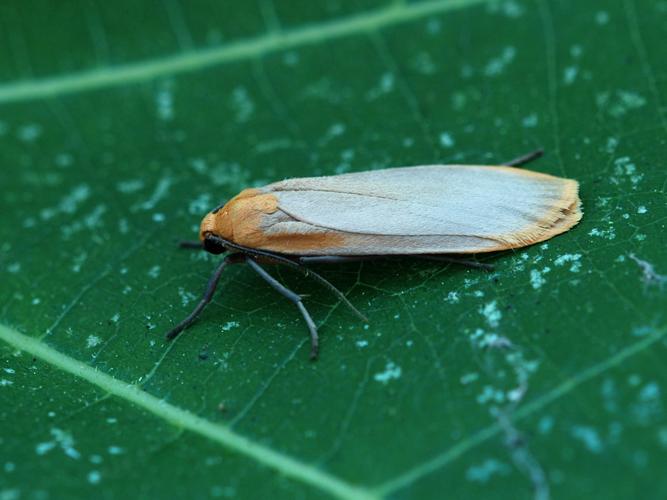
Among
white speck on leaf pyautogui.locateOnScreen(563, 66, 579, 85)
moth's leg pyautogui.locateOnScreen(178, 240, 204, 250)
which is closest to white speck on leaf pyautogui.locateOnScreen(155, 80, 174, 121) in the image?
moth's leg pyautogui.locateOnScreen(178, 240, 204, 250)

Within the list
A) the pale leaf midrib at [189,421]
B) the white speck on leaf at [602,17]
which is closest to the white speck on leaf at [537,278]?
the pale leaf midrib at [189,421]

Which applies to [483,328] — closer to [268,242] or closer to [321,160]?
[268,242]

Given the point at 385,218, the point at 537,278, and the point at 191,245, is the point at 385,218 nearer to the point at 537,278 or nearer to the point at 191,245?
the point at 537,278

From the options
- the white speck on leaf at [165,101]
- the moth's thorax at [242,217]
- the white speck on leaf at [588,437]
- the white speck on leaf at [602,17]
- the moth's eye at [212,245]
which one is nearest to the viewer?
the white speck on leaf at [588,437]

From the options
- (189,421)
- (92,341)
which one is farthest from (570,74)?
(92,341)

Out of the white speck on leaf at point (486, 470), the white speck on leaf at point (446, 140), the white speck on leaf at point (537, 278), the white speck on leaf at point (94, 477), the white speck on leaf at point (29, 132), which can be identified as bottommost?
the white speck on leaf at point (486, 470)

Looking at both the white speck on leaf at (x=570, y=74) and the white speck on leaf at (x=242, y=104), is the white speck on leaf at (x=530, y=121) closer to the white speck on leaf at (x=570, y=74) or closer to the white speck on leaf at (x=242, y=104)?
the white speck on leaf at (x=570, y=74)

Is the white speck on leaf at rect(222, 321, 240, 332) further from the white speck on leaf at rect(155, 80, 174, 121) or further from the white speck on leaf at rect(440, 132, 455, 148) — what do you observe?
the white speck on leaf at rect(155, 80, 174, 121)
